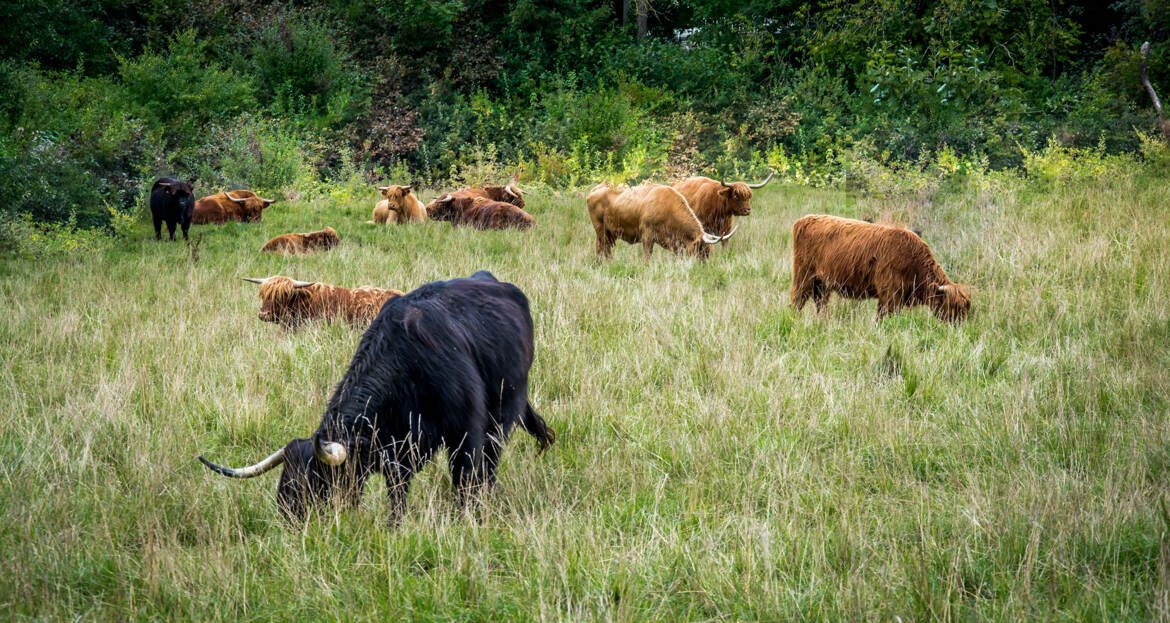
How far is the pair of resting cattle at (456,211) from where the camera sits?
42.0ft

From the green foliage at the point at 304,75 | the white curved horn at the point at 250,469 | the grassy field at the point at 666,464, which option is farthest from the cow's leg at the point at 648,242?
the green foliage at the point at 304,75

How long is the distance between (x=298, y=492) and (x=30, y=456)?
1.71 m

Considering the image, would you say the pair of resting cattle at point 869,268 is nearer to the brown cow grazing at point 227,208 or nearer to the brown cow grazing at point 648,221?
the brown cow grazing at point 648,221

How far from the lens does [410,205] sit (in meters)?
13.6

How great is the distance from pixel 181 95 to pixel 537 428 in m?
17.3

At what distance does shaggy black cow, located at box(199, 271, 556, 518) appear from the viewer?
3.06 meters

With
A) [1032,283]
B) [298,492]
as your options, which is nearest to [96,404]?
[298,492]

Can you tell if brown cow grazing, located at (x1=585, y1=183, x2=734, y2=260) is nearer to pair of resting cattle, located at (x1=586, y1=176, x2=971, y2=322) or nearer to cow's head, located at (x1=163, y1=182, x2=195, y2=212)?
pair of resting cattle, located at (x1=586, y1=176, x2=971, y2=322)

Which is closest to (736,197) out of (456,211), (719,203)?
(719,203)

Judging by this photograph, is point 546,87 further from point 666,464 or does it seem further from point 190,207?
point 666,464

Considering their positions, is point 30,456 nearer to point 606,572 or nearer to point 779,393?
point 606,572

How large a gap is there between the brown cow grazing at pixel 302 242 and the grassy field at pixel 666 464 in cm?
244

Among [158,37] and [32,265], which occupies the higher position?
[158,37]

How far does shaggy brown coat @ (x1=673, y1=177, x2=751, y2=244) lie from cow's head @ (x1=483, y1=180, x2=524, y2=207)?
14.4 ft
